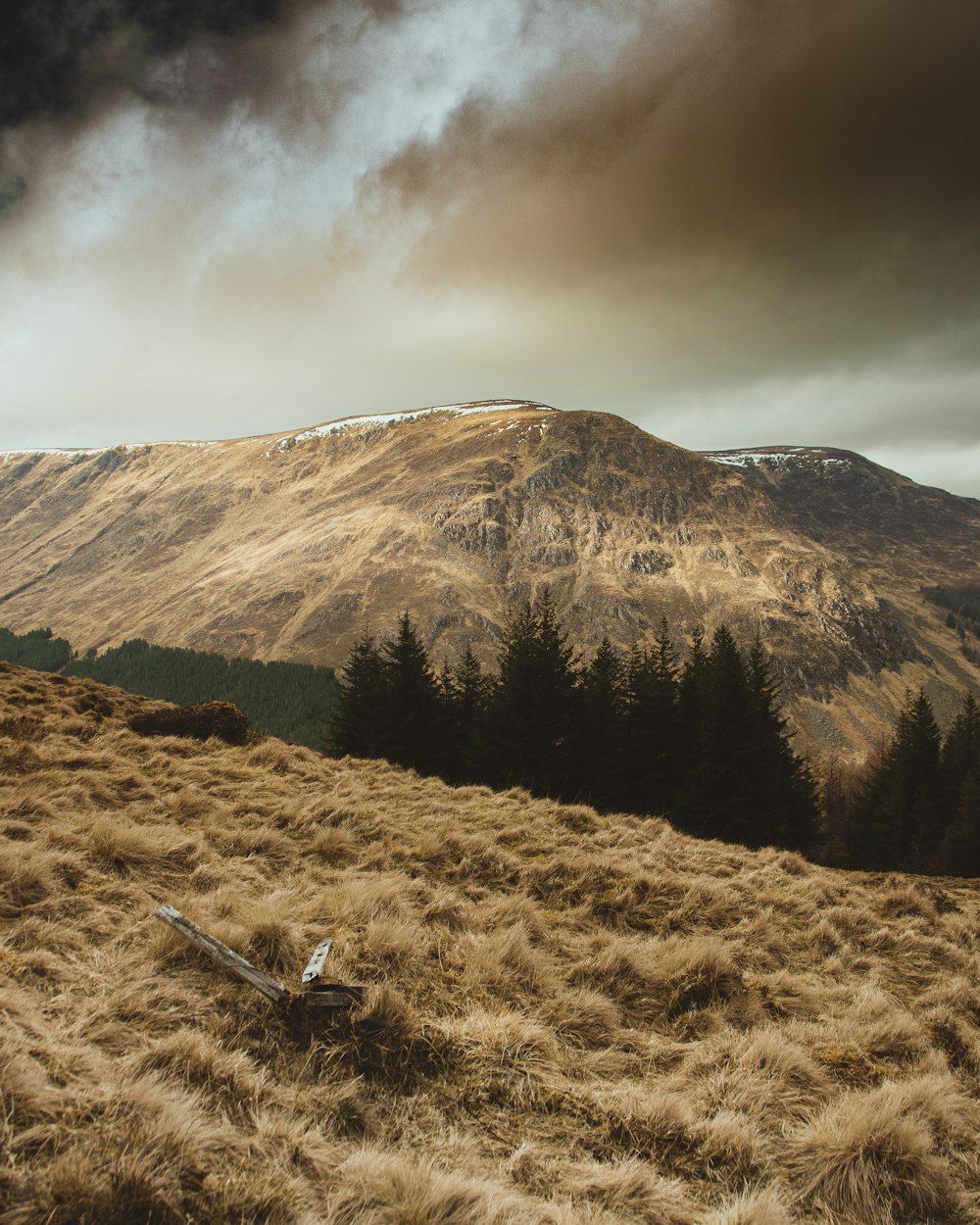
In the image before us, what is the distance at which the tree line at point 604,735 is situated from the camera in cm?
2756

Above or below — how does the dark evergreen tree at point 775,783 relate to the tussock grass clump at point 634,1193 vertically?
below

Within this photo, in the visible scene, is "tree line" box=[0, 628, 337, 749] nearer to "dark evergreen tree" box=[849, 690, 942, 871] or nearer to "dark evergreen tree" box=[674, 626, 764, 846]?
"dark evergreen tree" box=[849, 690, 942, 871]

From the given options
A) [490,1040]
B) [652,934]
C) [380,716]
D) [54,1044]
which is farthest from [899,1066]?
[380,716]

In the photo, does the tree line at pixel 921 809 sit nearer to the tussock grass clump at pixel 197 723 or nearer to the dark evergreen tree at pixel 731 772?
the dark evergreen tree at pixel 731 772

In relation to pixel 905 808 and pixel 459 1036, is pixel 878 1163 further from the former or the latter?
pixel 905 808

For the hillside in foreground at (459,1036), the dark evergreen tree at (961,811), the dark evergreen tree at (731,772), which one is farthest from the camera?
the dark evergreen tree at (961,811)

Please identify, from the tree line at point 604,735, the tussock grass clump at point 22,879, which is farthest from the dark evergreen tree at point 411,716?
the tussock grass clump at point 22,879

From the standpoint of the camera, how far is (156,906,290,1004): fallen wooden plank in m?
5.11

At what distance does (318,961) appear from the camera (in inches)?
219


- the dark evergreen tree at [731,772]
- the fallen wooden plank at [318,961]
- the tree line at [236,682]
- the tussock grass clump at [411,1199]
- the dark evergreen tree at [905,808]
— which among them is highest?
the fallen wooden plank at [318,961]

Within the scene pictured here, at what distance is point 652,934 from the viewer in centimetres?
831

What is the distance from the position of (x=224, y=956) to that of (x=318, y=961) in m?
0.83

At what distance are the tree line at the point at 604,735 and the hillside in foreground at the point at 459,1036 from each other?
16.9 meters

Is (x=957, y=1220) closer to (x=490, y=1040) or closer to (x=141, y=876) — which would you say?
(x=490, y=1040)
